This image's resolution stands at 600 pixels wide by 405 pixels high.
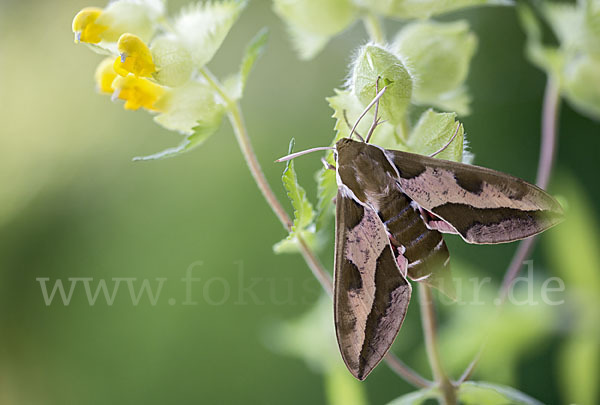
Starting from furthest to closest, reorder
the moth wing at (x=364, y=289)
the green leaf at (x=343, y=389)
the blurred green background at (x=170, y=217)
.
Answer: the blurred green background at (x=170, y=217)
the green leaf at (x=343, y=389)
the moth wing at (x=364, y=289)

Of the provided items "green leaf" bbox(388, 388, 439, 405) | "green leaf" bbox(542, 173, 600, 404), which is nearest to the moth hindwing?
"green leaf" bbox(388, 388, 439, 405)

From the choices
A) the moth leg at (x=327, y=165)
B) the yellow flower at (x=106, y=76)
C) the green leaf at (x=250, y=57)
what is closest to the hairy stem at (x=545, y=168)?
the moth leg at (x=327, y=165)

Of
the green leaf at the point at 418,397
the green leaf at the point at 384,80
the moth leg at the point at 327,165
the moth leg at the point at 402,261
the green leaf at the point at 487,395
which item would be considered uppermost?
the green leaf at the point at 384,80

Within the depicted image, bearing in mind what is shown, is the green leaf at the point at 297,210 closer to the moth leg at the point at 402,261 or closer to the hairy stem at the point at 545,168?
the moth leg at the point at 402,261

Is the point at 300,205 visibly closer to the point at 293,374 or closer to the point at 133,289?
the point at 293,374

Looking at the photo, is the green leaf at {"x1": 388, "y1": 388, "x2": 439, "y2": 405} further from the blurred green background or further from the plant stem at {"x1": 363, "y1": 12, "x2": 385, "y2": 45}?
the blurred green background

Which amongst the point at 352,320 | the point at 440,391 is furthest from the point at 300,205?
the point at 440,391

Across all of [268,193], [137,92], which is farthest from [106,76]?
[268,193]
